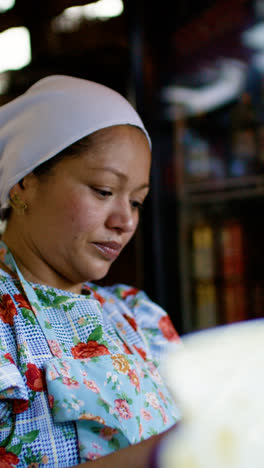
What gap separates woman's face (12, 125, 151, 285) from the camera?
101cm

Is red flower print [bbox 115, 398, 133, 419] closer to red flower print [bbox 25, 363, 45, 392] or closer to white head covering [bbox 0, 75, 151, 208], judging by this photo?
red flower print [bbox 25, 363, 45, 392]

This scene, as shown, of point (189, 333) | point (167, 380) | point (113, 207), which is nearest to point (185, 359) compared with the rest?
point (167, 380)

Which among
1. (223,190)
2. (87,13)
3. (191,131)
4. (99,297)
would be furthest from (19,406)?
(191,131)

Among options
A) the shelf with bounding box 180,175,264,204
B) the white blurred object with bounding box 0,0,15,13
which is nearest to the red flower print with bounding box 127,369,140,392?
the white blurred object with bounding box 0,0,15,13

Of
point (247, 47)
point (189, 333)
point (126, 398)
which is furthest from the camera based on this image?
point (189, 333)

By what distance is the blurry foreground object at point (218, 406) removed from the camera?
0.65m

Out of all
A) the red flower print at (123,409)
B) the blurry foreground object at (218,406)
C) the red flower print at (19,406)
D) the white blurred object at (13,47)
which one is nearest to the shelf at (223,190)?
the blurry foreground object at (218,406)

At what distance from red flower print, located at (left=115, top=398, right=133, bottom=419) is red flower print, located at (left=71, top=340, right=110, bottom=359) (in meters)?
0.11

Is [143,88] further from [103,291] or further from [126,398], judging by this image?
[126,398]

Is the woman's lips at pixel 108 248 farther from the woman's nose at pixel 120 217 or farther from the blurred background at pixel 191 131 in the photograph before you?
the blurred background at pixel 191 131

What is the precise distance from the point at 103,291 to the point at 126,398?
418mm

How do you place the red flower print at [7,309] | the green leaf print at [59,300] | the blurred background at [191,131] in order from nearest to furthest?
the red flower print at [7,309] < the green leaf print at [59,300] < the blurred background at [191,131]

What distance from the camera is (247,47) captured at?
8.16 feet

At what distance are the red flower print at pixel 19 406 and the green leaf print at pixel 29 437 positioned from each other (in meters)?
0.04
